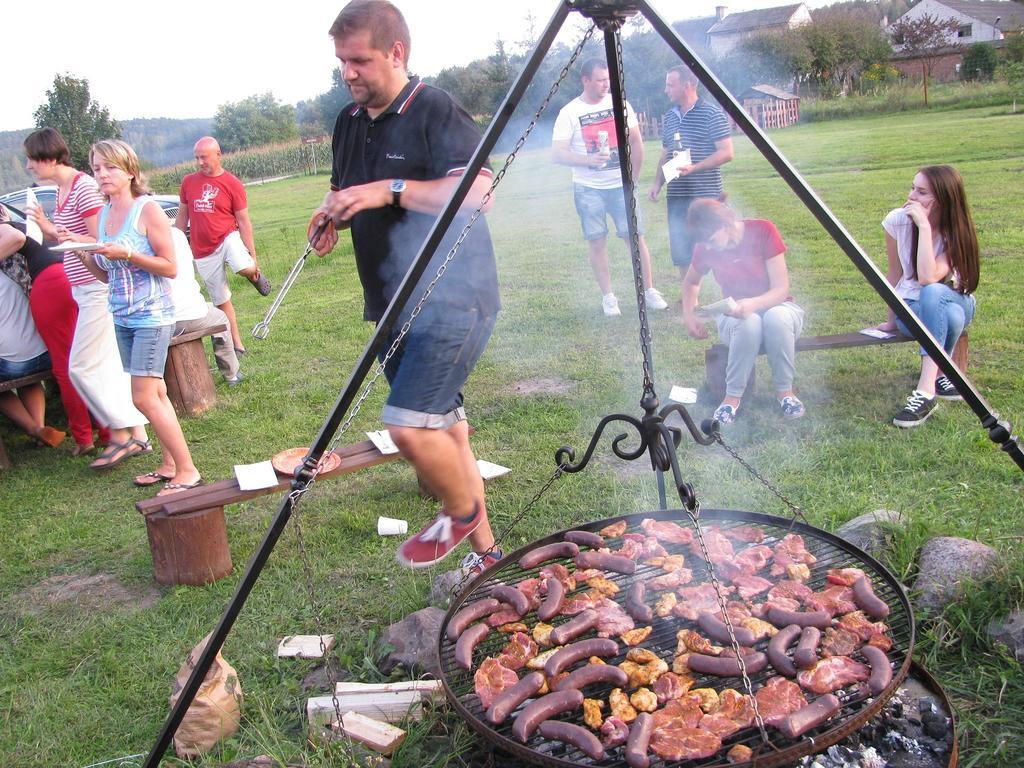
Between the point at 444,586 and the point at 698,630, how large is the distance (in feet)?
3.82

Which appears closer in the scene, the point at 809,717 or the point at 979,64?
the point at 809,717

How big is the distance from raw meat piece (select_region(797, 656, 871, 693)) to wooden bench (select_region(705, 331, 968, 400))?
2856 millimetres

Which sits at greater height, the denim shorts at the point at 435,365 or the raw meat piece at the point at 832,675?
the denim shorts at the point at 435,365

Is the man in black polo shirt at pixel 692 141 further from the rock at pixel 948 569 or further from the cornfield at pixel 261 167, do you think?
the cornfield at pixel 261 167

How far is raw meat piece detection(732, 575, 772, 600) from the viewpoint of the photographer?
2.36 metres

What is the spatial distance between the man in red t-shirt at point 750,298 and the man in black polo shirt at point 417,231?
7.10 feet

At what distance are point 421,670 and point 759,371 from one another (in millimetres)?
3381

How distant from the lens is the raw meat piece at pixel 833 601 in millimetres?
2229

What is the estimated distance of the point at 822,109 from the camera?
6449mm

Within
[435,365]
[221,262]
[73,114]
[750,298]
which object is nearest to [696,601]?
[435,365]

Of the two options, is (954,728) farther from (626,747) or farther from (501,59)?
(501,59)

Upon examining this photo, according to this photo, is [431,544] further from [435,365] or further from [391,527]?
[391,527]

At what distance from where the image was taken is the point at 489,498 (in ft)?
13.2

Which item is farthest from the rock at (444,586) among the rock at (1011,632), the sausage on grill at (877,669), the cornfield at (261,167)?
the cornfield at (261,167)
